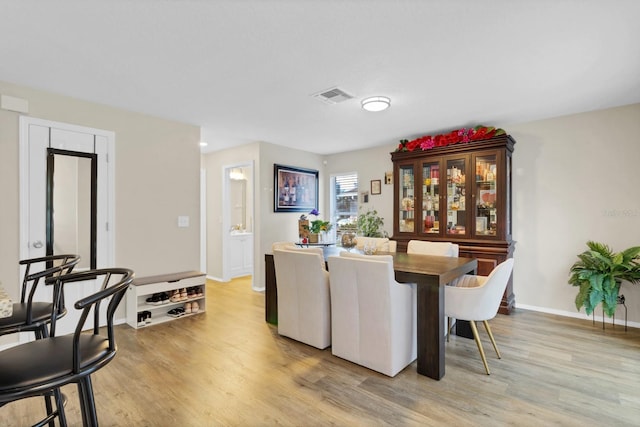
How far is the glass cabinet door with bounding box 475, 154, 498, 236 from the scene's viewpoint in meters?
4.02

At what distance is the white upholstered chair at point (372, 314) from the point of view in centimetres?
233

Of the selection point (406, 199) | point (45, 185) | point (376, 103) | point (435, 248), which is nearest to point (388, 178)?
point (406, 199)

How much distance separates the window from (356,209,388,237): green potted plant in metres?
0.29

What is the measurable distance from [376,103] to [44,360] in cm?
310

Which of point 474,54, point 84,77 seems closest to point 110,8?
point 84,77

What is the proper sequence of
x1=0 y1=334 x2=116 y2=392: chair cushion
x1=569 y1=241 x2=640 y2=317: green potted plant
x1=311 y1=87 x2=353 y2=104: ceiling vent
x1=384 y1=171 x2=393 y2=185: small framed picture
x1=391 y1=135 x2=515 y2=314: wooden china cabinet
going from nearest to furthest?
x1=0 y1=334 x2=116 y2=392: chair cushion
x1=311 y1=87 x2=353 y2=104: ceiling vent
x1=569 y1=241 x2=640 y2=317: green potted plant
x1=391 y1=135 x2=515 y2=314: wooden china cabinet
x1=384 y1=171 x2=393 y2=185: small framed picture

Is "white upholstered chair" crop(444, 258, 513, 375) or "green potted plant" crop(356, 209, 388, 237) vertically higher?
"green potted plant" crop(356, 209, 388, 237)

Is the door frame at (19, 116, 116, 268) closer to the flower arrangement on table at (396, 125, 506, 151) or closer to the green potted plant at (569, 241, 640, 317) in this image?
the flower arrangement on table at (396, 125, 506, 151)

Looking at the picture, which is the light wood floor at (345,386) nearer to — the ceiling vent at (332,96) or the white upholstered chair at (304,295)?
the white upholstered chair at (304,295)

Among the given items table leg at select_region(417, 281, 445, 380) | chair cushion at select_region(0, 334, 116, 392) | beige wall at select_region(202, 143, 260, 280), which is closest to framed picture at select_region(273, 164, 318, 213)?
beige wall at select_region(202, 143, 260, 280)

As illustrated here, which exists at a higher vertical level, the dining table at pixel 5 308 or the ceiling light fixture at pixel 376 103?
the ceiling light fixture at pixel 376 103

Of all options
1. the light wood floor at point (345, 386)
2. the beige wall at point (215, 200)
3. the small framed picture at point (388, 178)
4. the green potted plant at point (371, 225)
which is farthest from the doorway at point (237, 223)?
the light wood floor at point (345, 386)

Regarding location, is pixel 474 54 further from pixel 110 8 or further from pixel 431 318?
pixel 110 8

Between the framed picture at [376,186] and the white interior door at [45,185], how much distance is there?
154 inches
